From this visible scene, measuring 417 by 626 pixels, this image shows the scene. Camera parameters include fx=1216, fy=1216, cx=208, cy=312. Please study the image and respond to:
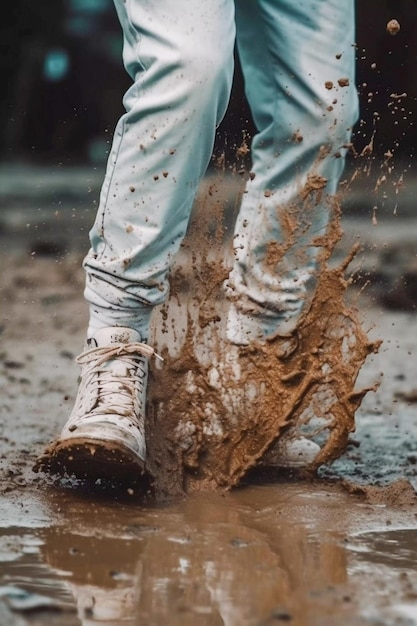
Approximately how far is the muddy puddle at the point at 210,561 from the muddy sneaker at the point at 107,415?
8 centimetres

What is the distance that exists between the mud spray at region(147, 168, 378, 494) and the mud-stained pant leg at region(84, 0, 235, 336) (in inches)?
8.5

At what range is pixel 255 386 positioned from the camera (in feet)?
8.38

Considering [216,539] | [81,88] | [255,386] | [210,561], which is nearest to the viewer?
[210,561]

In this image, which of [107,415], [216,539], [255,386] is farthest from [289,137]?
[216,539]

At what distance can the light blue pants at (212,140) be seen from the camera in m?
2.28

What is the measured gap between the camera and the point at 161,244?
2338 mm

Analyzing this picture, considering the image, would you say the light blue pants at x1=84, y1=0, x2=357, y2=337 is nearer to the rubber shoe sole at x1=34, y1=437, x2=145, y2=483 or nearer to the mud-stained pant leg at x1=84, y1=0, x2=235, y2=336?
the mud-stained pant leg at x1=84, y1=0, x2=235, y2=336

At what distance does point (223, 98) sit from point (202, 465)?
73 cm

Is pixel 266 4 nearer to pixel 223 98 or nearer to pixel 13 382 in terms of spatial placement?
pixel 223 98

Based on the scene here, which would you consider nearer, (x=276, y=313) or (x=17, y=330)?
(x=276, y=313)

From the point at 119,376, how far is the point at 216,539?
45 centimetres

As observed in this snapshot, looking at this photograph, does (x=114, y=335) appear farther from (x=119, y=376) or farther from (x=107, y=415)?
(x=107, y=415)

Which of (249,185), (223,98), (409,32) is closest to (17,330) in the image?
(249,185)

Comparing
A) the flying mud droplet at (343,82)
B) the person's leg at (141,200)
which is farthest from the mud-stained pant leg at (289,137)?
the person's leg at (141,200)
